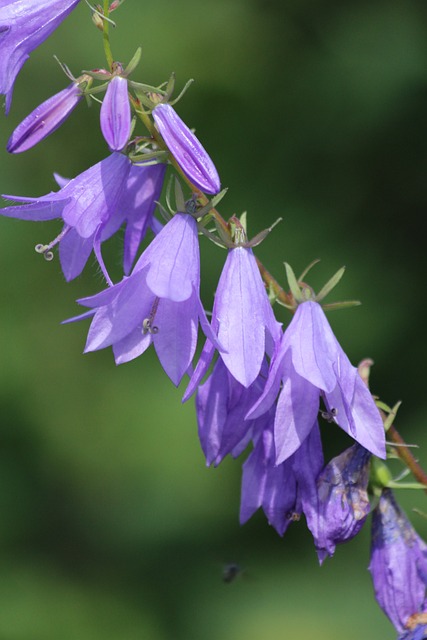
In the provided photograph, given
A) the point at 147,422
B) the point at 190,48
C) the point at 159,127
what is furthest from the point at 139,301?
the point at 190,48

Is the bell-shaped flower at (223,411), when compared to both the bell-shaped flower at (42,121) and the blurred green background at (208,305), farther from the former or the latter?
the blurred green background at (208,305)

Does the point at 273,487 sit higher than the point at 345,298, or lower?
higher

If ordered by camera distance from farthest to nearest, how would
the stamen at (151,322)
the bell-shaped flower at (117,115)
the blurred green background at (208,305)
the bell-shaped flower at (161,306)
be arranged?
1. the blurred green background at (208,305)
2. the stamen at (151,322)
3. the bell-shaped flower at (161,306)
4. the bell-shaped flower at (117,115)

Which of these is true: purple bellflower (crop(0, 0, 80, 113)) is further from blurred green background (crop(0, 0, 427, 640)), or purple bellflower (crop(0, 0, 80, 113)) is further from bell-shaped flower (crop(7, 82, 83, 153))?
blurred green background (crop(0, 0, 427, 640))

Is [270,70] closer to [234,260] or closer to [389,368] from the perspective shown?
[389,368]

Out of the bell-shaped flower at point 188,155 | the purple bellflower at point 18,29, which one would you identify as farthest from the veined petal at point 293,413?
the purple bellflower at point 18,29

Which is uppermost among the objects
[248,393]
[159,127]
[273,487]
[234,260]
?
[159,127]
